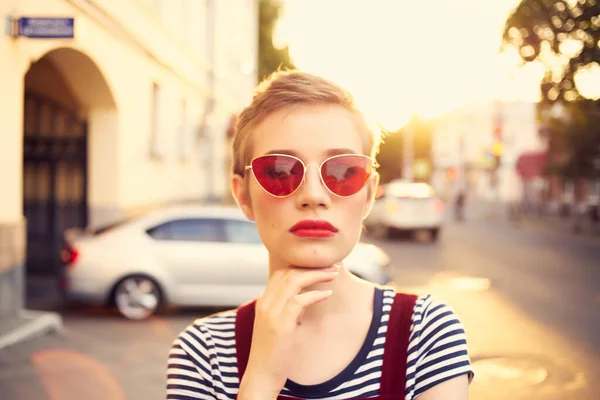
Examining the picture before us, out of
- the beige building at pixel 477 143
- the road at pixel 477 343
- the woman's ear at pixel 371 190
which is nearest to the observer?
the woman's ear at pixel 371 190

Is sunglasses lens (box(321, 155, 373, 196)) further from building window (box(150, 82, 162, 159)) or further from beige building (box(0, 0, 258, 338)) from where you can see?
building window (box(150, 82, 162, 159))

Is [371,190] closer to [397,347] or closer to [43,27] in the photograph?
[397,347]

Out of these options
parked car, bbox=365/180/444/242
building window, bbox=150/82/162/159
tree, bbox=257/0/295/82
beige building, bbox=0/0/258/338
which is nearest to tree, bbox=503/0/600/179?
beige building, bbox=0/0/258/338

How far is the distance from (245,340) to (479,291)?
10.1 meters

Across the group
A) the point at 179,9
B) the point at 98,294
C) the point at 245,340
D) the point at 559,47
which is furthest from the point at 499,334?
the point at 179,9

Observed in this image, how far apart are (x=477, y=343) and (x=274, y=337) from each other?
20.9ft

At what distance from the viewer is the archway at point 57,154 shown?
12.1 metres

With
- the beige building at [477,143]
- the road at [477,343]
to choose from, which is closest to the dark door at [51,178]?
the road at [477,343]

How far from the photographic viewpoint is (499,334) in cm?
782

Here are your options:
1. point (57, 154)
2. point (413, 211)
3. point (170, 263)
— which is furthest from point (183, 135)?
point (170, 263)

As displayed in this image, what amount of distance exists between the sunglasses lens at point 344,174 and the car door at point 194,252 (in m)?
7.55

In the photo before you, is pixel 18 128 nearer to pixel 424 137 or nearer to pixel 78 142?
pixel 78 142

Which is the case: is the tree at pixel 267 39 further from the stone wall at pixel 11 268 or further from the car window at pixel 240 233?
the stone wall at pixel 11 268

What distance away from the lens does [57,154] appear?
12289mm
